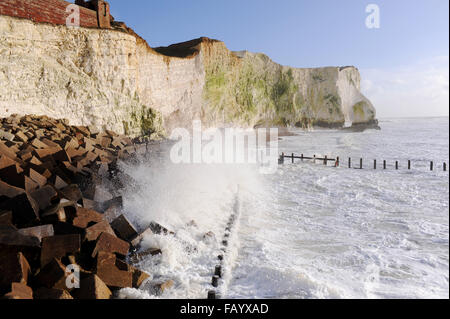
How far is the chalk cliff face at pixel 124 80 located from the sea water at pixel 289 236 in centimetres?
807

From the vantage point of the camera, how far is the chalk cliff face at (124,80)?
44.6ft

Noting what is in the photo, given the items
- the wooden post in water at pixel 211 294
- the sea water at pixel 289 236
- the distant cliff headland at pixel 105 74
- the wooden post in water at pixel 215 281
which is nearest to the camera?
the wooden post in water at pixel 211 294

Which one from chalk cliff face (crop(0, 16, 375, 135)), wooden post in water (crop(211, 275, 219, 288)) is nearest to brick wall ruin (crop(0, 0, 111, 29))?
chalk cliff face (crop(0, 16, 375, 135))

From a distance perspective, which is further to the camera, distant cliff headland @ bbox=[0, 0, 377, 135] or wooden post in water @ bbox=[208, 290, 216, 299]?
distant cliff headland @ bbox=[0, 0, 377, 135]

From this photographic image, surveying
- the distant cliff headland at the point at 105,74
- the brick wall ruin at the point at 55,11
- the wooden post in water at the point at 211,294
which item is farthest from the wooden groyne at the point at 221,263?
the brick wall ruin at the point at 55,11

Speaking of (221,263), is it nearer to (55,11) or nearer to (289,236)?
(289,236)

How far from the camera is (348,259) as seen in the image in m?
5.43

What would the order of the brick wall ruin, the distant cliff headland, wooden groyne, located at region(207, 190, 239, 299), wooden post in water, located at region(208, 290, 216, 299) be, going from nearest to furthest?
1. wooden post in water, located at region(208, 290, 216, 299)
2. wooden groyne, located at region(207, 190, 239, 299)
3. the distant cliff headland
4. the brick wall ruin

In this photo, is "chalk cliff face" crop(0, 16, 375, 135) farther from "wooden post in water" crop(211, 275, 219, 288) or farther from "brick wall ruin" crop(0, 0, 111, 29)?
"wooden post in water" crop(211, 275, 219, 288)

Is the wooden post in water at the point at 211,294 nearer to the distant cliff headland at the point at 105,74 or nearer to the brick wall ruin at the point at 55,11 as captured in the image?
the distant cliff headland at the point at 105,74

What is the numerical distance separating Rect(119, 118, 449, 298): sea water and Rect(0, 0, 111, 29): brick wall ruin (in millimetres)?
11000

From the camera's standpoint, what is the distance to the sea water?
4355mm

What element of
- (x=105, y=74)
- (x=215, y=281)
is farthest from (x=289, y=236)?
(x=105, y=74)
